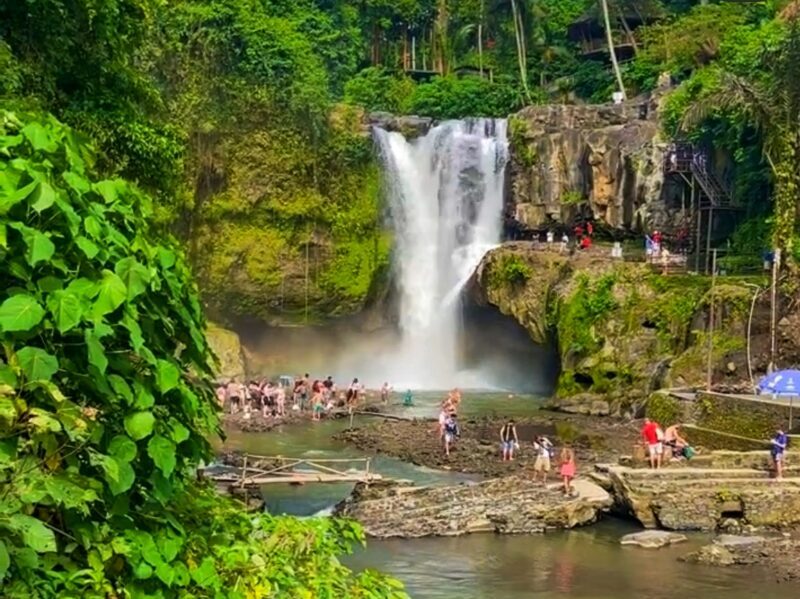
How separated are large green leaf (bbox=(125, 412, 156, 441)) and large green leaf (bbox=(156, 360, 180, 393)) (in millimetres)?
137

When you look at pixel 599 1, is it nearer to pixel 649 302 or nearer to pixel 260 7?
pixel 260 7

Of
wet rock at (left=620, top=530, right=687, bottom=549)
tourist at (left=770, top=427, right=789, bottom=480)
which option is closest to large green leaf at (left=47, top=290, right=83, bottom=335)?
wet rock at (left=620, top=530, right=687, bottom=549)

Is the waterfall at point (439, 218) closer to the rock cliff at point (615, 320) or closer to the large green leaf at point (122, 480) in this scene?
the rock cliff at point (615, 320)

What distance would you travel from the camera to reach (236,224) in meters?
38.3

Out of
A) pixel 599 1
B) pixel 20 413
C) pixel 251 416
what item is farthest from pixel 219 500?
pixel 599 1

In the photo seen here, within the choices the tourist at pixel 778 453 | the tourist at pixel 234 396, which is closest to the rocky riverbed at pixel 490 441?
the tourist at pixel 778 453

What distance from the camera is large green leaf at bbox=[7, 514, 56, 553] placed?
3055mm

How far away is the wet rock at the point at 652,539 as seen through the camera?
16.1 m

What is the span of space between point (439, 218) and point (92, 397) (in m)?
38.3

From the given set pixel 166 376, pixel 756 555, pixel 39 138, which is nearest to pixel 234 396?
pixel 756 555

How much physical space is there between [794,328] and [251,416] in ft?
53.3

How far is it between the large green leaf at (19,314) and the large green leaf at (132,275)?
33 centimetres

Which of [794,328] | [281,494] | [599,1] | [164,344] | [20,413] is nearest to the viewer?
[20,413]

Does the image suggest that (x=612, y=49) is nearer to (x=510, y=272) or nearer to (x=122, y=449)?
(x=510, y=272)
